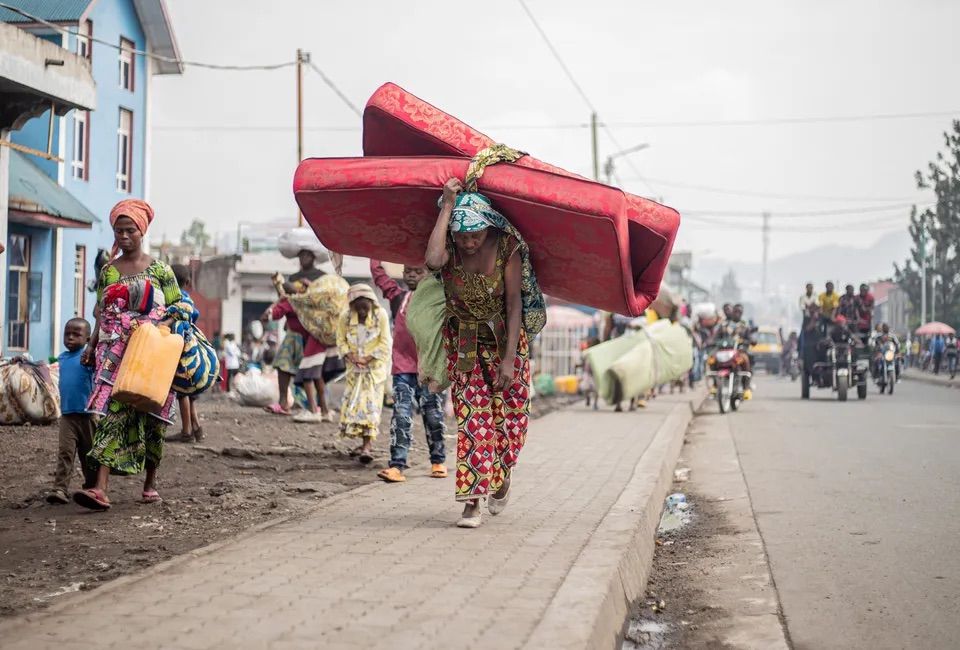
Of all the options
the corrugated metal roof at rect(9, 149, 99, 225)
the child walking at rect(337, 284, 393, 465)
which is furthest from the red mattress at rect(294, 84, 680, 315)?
the corrugated metal roof at rect(9, 149, 99, 225)

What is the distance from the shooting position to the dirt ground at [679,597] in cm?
483

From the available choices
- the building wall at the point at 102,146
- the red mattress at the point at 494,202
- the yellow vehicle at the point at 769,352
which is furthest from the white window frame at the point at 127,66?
the yellow vehicle at the point at 769,352

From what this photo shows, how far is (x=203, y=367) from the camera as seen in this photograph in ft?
23.4

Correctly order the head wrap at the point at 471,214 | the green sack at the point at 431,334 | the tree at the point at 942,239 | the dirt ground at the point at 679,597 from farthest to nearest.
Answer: the tree at the point at 942,239
the green sack at the point at 431,334
the head wrap at the point at 471,214
the dirt ground at the point at 679,597

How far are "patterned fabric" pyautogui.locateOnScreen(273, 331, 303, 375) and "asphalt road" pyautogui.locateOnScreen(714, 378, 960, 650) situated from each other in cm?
509

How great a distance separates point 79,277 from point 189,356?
17728 millimetres

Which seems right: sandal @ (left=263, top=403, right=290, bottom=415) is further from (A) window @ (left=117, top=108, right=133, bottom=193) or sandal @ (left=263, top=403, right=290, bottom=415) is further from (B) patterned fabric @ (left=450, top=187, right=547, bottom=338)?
(A) window @ (left=117, top=108, right=133, bottom=193)

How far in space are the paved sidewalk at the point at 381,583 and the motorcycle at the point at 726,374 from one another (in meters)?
10.9

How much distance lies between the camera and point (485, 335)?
6336mm

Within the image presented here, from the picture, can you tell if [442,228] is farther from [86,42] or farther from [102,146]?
[102,146]

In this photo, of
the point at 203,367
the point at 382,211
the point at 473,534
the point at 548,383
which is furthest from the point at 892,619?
the point at 548,383

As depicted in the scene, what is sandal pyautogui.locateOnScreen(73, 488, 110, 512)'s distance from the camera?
6.65 meters

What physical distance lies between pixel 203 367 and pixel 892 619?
414 cm

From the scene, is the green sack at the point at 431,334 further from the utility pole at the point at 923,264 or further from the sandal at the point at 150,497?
the utility pole at the point at 923,264
